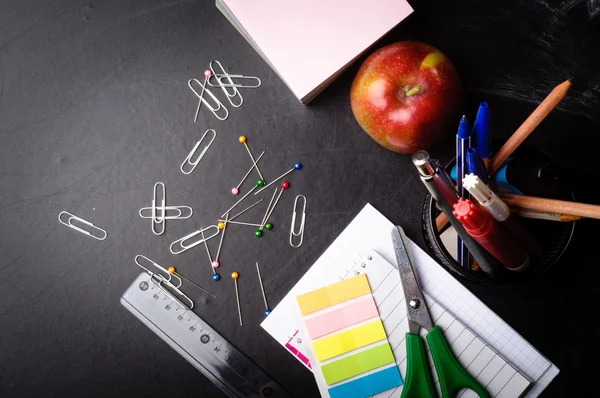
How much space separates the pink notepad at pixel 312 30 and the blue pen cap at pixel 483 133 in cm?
41

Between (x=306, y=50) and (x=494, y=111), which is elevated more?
(x=306, y=50)

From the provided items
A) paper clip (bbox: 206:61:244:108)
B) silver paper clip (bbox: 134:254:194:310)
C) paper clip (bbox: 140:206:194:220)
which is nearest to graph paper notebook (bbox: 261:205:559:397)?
silver paper clip (bbox: 134:254:194:310)

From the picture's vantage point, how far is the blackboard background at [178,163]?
1.28 meters

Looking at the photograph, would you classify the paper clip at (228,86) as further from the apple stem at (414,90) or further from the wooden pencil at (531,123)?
the wooden pencil at (531,123)

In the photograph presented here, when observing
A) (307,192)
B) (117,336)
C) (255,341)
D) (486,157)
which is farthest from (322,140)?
(117,336)

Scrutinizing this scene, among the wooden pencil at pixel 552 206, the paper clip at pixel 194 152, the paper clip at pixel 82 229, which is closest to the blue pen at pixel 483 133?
the wooden pencil at pixel 552 206

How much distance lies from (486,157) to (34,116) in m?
1.16

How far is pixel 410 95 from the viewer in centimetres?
115

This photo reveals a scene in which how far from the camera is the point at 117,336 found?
52.9 inches

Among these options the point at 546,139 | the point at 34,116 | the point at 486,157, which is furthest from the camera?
the point at 34,116

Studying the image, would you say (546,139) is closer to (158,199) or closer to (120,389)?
(158,199)

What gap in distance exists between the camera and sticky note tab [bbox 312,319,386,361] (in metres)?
1.26

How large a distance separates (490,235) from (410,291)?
36 centimetres

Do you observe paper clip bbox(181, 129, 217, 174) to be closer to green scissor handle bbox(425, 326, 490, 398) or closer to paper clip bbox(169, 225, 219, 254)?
paper clip bbox(169, 225, 219, 254)
